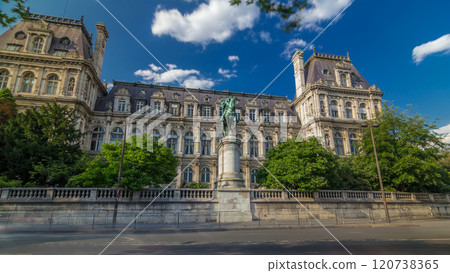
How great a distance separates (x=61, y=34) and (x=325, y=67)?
44071mm

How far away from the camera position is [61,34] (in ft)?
116

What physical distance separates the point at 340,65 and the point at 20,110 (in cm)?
4787

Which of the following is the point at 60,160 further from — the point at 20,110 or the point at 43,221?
the point at 20,110

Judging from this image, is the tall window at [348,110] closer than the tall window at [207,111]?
Yes

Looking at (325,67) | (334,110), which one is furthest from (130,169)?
(325,67)

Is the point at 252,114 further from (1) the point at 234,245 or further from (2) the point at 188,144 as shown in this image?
(1) the point at 234,245

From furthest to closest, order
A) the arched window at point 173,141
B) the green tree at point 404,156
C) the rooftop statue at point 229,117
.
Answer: the arched window at point 173,141 < the green tree at point 404,156 < the rooftop statue at point 229,117

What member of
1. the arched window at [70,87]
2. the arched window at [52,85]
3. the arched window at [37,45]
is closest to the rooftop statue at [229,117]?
the arched window at [70,87]

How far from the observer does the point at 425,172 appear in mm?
20891

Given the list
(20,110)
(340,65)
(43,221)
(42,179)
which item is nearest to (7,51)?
(20,110)

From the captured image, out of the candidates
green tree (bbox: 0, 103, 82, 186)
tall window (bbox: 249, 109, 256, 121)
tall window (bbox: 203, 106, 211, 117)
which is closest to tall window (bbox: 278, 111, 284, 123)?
tall window (bbox: 249, 109, 256, 121)

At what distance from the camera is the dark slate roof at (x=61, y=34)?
1272 inches

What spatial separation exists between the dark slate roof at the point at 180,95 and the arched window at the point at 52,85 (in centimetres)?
563

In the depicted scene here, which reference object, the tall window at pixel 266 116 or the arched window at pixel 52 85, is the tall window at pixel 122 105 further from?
the tall window at pixel 266 116
